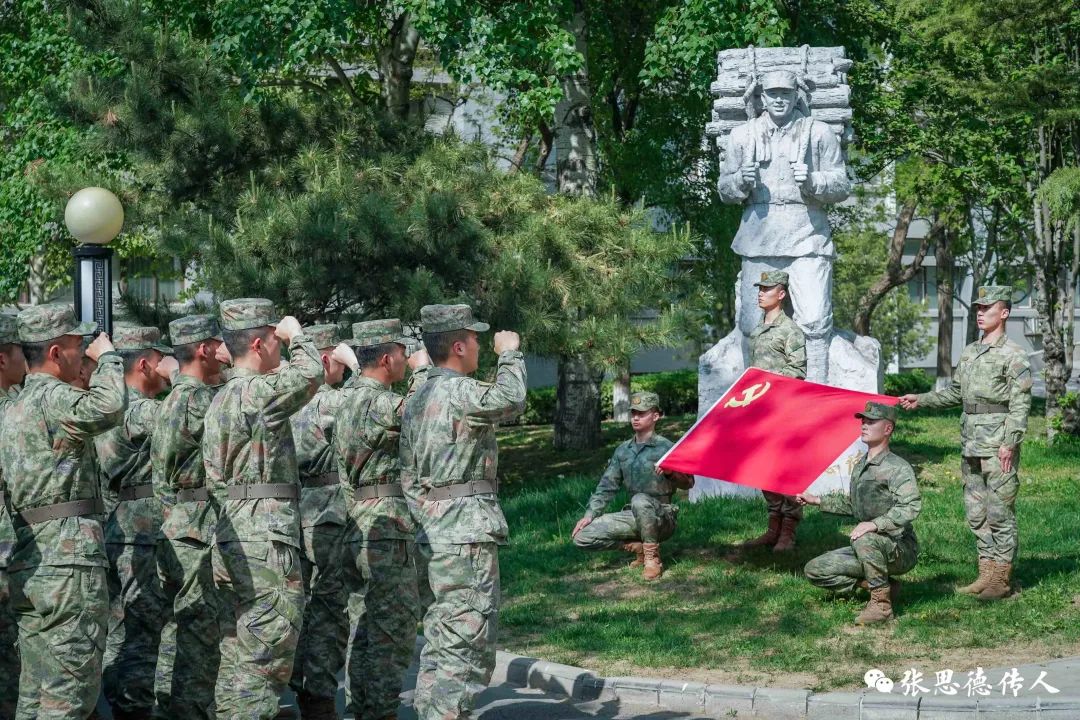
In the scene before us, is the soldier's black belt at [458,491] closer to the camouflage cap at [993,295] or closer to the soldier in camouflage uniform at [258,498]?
the soldier in camouflage uniform at [258,498]

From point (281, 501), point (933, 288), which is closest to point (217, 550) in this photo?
point (281, 501)

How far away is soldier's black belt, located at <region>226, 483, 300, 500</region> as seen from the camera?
23.7ft

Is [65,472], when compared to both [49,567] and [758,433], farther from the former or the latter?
[758,433]

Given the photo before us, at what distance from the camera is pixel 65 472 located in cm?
700

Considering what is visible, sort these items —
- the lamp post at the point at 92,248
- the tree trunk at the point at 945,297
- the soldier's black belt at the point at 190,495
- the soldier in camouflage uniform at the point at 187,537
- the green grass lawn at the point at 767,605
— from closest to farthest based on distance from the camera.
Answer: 1. the soldier in camouflage uniform at the point at 187,537
2. the soldier's black belt at the point at 190,495
3. the green grass lawn at the point at 767,605
4. the lamp post at the point at 92,248
5. the tree trunk at the point at 945,297

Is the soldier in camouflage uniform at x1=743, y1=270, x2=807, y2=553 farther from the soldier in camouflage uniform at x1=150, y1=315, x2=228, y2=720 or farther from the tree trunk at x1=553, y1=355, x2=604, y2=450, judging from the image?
the tree trunk at x1=553, y1=355, x2=604, y2=450

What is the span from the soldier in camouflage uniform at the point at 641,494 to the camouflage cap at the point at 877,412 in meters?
1.87

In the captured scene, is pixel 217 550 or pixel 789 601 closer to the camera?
pixel 217 550

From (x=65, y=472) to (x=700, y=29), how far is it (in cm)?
1260

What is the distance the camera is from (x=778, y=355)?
1159 cm

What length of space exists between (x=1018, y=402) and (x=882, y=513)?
1444mm

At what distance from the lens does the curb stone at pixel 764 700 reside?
7.69 m

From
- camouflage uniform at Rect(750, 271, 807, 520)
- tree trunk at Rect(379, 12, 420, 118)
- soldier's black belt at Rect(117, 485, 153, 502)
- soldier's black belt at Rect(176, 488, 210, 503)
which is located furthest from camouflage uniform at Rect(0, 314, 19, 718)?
tree trunk at Rect(379, 12, 420, 118)

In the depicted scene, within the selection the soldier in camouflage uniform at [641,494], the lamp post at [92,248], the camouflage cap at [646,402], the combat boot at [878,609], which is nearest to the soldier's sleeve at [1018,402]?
the combat boot at [878,609]
